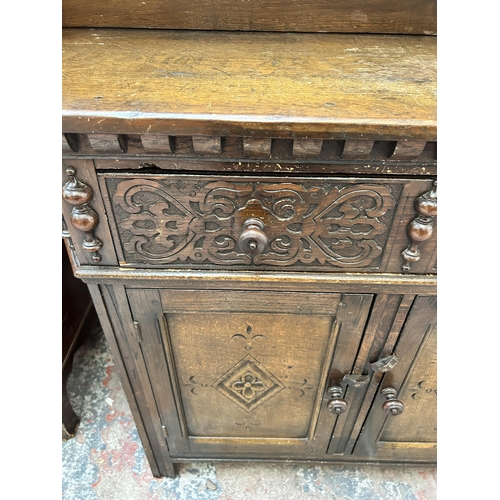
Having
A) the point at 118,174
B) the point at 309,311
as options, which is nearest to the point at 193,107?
the point at 118,174

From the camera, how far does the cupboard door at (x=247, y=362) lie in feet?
2.27

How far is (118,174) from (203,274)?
19cm

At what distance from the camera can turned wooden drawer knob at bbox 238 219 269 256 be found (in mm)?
555

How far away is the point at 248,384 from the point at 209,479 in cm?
45

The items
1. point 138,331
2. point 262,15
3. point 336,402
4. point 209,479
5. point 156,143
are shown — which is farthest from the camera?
point 209,479

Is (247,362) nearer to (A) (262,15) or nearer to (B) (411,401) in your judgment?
(B) (411,401)

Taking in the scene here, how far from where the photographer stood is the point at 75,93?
1.66 feet

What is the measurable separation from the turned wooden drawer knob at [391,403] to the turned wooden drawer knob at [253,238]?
0.45 metres

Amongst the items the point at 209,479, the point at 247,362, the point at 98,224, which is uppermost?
the point at 98,224

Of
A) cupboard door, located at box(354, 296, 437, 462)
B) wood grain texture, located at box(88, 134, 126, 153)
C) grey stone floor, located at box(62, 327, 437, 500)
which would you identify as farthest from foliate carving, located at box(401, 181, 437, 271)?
grey stone floor, located at box(62, 327, 437, 500)

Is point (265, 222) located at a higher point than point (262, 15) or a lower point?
lower

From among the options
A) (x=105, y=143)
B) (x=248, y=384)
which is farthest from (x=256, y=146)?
(x=248, y=384)

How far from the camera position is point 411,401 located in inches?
34.5

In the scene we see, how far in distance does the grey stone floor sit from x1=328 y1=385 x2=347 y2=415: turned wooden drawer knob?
0.36 m
